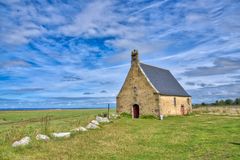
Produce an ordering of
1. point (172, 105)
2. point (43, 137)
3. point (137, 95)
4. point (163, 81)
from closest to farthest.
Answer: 1. point (43, 137)
2. point (137, 95)
3. point (172, 105)
4. point (163, 81)

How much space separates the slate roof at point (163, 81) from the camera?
4057cm

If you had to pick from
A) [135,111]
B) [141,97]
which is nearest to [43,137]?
[141,97]

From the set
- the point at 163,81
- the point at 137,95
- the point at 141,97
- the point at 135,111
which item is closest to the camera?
the point at 141,97

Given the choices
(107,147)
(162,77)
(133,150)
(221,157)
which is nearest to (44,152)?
(107,147)

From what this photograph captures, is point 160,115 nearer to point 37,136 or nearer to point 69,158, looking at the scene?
point 37,136

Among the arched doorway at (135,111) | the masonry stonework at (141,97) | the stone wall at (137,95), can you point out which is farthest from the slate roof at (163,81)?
the arched doorway at (135,111)

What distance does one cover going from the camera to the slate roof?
4057 cm

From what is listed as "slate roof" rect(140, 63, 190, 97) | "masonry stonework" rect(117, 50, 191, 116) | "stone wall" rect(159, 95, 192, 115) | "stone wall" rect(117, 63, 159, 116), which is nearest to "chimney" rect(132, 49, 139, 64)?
"masonry stonework" rect(117, 50, 191, 116)

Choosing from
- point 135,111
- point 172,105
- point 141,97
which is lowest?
point 135,111

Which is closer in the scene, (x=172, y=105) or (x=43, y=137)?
(x=43, y=137)

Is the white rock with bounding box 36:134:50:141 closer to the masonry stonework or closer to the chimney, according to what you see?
the masonry stonework

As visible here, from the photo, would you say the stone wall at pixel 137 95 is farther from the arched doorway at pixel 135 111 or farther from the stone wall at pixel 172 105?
the stone wall at pixel 172 105

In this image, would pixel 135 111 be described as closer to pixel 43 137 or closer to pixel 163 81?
pixel 163 81

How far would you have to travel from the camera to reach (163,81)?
4472 cm
